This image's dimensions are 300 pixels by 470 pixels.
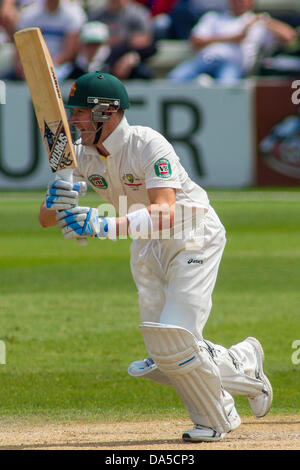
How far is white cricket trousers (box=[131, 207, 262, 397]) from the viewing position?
4805mm

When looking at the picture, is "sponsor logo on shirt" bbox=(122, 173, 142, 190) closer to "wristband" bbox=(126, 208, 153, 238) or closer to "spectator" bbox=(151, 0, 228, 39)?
"wristband" bbox=(126, 208, 153, 238)

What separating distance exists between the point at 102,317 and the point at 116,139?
11.3 ft

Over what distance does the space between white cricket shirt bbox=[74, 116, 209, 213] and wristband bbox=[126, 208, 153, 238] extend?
19 cm

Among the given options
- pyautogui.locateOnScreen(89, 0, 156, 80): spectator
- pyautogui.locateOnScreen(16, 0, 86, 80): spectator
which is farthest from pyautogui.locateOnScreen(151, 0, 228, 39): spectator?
pyautogui.locateOnScreen(16, 0, 86, 80): spectator

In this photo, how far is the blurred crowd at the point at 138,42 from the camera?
682 inches

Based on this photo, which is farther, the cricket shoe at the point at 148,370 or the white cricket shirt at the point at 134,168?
the cricket shoe at the point at 148,370

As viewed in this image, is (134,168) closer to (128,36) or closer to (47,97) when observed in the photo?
(47,97)

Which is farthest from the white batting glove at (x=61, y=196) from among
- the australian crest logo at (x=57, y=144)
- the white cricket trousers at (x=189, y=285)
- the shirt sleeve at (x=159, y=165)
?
the white cricket trousers at (x=189, y=285)

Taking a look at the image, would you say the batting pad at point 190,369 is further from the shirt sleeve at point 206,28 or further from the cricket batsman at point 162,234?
the shirt sleeve at point 206,28

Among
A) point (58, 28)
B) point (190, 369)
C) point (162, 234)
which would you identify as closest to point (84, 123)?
point (162, 234)

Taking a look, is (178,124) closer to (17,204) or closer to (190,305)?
(17,204)

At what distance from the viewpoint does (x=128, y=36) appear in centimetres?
1775
